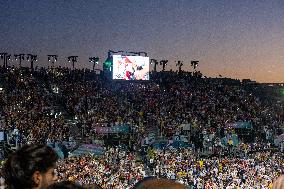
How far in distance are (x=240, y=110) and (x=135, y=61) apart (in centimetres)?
1100

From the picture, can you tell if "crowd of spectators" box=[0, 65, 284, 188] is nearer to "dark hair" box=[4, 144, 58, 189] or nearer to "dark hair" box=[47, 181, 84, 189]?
"dark hair" box=[4, 144, 58, 189]

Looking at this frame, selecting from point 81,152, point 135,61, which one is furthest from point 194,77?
point 81,152

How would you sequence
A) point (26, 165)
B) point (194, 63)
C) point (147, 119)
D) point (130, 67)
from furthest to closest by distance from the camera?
point (194, 63) → point (130, 67) → point (147, 119) → point (26, 165)

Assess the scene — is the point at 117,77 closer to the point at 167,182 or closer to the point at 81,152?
the point at 81,152

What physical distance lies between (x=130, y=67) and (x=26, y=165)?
4129 centimetres

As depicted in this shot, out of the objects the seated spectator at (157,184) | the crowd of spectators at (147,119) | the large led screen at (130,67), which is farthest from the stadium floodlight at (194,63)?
the seated spectator at (157,184)

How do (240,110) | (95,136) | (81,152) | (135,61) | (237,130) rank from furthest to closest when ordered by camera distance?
(135,61) < (240,110) < (237,130) < (95,136) < (81,152)

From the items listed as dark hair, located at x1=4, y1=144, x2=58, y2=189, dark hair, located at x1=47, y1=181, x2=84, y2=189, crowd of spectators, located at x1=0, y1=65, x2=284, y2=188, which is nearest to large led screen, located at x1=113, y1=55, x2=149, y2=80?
crowd of spectators, located at x1=0, y1=65, x2=284, y2=188

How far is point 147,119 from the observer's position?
116 ft

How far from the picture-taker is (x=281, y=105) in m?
47.8

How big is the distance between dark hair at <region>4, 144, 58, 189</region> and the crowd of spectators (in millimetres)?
16711

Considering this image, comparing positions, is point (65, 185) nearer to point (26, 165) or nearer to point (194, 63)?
point (26, 165)

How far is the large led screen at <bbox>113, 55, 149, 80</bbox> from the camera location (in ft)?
140

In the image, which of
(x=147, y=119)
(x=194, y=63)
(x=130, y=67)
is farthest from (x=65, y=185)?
(x=194, y=63)
